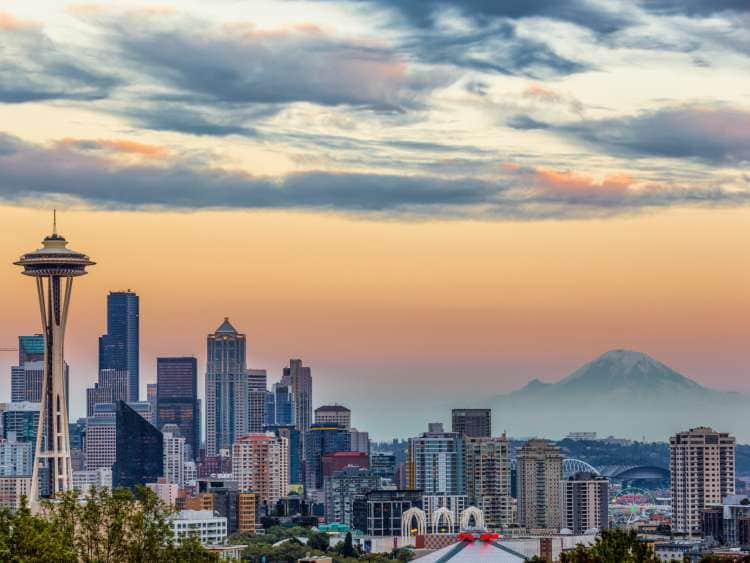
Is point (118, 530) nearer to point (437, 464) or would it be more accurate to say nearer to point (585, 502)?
point (585, 502)

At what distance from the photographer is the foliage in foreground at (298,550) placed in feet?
363

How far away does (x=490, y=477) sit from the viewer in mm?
181750

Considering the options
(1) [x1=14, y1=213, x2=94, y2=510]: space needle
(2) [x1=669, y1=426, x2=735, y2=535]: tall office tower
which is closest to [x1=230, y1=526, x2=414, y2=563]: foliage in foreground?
(1) [x1=14, y1=213, x2=94, y2=510]: space needle

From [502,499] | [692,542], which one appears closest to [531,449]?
[502,499]

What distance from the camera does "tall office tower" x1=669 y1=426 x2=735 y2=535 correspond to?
163750mm

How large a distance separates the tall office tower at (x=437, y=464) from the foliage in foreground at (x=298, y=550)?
52093mm

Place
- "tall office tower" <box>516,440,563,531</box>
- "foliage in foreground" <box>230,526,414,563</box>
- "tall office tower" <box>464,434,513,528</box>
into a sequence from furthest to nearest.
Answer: "tall office tower" <box>464,434,513,528</box>, "tall office tower" <box>516,440,563,531</box>, "foliage in foreground" <box>230,526,414,563</box>

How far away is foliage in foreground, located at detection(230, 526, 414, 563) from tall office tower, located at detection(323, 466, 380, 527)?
38021 millimetres

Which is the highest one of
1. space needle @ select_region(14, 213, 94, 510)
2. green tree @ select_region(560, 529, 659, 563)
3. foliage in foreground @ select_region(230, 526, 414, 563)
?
space needle @ select_region(14, 213, 94, 510)

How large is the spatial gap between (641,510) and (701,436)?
28.5m

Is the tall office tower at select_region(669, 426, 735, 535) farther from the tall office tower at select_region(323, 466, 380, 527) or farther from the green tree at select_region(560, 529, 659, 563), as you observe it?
the green tree at select_region(560, 529, 659, 563)

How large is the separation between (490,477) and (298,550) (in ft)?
233

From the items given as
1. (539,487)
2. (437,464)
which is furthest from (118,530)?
(437,464)

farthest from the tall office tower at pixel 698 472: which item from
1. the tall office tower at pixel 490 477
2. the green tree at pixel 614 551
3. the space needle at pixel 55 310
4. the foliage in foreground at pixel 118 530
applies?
the foliage in foreground at pixel 118 530
